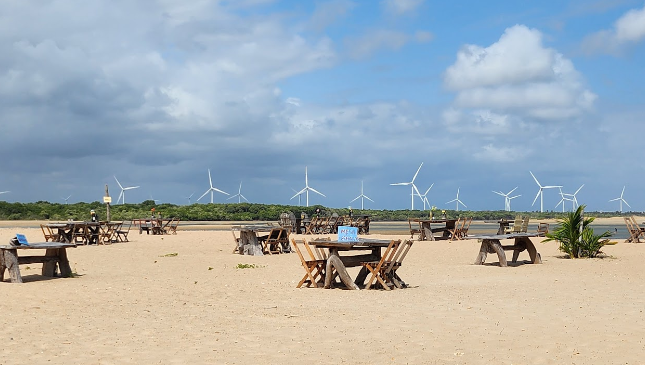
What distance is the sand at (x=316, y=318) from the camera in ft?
25.2

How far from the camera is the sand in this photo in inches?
303

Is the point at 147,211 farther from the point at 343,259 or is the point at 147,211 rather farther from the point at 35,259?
the point at 343,259

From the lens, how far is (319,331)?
9117 millimetres

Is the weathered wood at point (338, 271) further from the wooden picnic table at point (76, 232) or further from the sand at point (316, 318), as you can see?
the wooden picnic table at point (76, 232)

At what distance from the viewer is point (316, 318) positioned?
10.2 meters

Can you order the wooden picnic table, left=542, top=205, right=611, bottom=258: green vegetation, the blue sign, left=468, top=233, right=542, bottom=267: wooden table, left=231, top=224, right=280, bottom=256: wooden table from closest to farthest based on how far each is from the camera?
the blue sign, left=468, top=233, right=542, bottom=267: wooden table, left=542, top=205, right=611, bottom=258: green vegetation, left=231, top=224, right=280, bottom=256: wooden table, the wooden picnic table

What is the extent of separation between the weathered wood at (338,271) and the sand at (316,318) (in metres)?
0.41

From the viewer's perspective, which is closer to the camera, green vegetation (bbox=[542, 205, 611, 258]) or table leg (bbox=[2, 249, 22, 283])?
table leg (bbox=[2, 249, 22, 283])

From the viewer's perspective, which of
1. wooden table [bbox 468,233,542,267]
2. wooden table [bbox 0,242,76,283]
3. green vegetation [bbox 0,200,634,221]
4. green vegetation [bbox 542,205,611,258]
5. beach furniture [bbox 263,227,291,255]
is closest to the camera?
wooden table [bbox 0,242,76,283]

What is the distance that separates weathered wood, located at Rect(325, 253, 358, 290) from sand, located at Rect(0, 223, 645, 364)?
408mm

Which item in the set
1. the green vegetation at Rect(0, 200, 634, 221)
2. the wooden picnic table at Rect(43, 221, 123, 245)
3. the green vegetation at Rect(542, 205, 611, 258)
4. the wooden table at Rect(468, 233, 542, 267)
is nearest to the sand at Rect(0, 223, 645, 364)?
the wooden table at Rect(468, 233, 542, 267)

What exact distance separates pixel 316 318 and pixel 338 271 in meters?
3.36

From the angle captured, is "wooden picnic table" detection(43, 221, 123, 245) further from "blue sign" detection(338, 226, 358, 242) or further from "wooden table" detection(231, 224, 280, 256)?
"blue sign" detection(338, 226, 358, 242)

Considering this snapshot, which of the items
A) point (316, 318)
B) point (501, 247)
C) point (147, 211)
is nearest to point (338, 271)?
point (316, 318)
